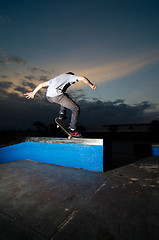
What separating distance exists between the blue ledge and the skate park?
0.02m

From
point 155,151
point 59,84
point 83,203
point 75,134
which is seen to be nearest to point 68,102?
point 59,84

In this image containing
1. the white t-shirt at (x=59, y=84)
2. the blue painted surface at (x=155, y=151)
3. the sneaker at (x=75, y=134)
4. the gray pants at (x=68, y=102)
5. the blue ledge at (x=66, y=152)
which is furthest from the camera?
the blue painted surface at (x=155, y=151)

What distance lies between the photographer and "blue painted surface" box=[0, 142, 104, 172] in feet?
8.81

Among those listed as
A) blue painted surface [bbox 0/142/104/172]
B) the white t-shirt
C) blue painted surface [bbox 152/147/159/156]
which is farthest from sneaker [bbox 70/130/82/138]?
blue painted surface [bbox 152/147/159/156]

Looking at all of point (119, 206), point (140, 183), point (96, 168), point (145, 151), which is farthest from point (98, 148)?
point (145, 151)

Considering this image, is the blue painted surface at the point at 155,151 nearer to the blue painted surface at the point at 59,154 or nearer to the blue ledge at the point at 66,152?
the blue ledge at the point at 66,152

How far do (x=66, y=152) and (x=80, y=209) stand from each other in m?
1.80

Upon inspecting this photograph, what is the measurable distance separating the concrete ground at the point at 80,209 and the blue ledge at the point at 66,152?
57 cm

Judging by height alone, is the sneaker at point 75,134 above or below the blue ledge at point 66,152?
above

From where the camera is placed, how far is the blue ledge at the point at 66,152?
2652 millimetres

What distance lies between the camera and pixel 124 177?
2256 millimetres

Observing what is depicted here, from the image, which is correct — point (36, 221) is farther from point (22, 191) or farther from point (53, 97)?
point (53, 97)

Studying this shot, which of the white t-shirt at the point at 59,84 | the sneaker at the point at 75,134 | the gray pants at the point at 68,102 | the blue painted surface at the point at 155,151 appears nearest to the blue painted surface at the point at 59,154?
the sneaker at the point at 75,134

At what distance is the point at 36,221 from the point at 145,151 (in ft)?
16.7
